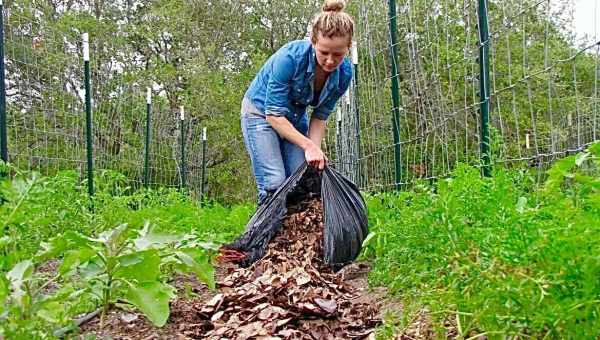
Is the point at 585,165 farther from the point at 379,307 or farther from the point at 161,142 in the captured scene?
the point at 161,142

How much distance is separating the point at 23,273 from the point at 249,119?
111 inches

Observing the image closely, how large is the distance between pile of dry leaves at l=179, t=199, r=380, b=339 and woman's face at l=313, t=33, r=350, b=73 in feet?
3.58

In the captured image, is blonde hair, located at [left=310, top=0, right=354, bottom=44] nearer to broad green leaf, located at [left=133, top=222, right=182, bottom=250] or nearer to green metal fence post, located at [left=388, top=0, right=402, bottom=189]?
green metal fence post, located at [left=388, top=0, right=402, bottom=189]

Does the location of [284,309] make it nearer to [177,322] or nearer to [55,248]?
[177,322]

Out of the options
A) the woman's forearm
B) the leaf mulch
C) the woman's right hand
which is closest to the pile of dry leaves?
the leaf mulch

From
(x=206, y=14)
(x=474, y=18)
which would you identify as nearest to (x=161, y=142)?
(x=206, y=14)

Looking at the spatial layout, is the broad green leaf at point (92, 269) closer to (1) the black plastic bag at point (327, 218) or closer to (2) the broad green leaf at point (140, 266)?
(2) the broad green leaf at point (140, 266)

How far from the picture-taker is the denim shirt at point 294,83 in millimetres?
3812

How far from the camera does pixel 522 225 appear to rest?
148cm

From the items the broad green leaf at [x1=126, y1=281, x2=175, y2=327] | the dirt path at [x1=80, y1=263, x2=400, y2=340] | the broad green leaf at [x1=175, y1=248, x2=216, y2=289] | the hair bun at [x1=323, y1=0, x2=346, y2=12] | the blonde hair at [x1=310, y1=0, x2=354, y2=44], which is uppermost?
the hair bun at [x1=323, y1=0, x2=346, y2=12]

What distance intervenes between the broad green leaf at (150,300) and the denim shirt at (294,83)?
2233 millimetres

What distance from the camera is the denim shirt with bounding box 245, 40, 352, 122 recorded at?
3.81 m

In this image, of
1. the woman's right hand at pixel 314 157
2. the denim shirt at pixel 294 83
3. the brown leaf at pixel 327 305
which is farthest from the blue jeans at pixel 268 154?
the brown leaf at pixel 327 305

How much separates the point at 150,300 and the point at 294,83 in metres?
2.37
